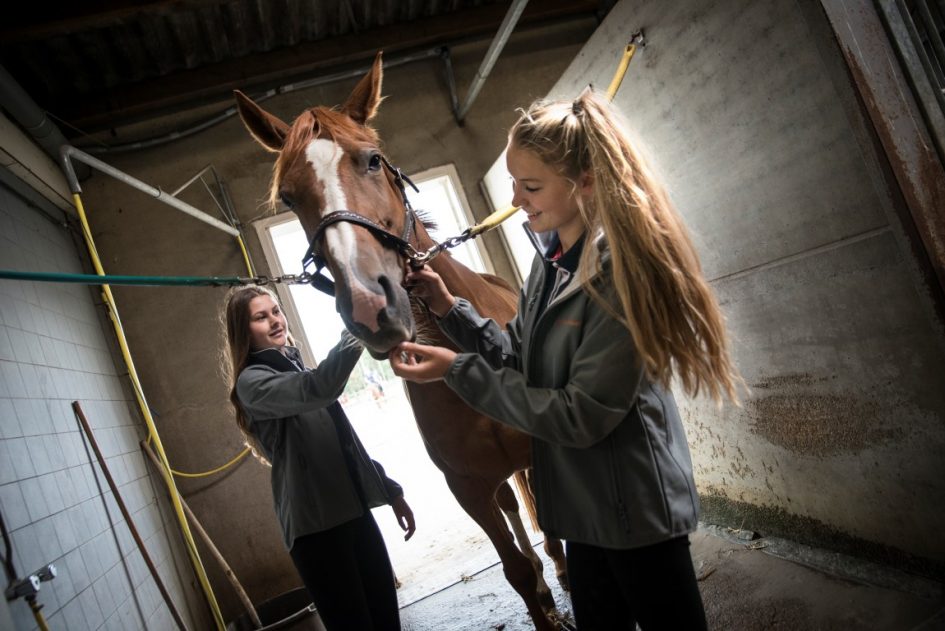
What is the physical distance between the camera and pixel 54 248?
10.4 ft

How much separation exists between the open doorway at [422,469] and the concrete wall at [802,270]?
3.55 ft

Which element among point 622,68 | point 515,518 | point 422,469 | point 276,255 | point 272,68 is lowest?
point 422,469

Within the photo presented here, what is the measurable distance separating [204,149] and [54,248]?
130 cm

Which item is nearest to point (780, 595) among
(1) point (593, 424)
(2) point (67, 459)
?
(1) point (593, 424)

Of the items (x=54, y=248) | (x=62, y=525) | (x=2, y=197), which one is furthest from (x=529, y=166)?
(x=54, y=248)

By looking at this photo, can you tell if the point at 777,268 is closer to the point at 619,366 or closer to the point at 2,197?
the point at 619,366

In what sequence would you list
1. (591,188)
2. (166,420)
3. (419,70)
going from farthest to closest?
(419,70) → (166,420) → (591,188)

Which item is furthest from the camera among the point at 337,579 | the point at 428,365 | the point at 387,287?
the point at 337,579

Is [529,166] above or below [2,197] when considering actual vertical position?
below

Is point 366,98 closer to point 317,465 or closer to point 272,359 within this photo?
point 272,359

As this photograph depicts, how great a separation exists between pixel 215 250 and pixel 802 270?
146 inches

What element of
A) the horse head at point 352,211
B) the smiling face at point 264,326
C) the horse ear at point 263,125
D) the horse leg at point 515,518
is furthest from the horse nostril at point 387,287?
the horse leg at point 515,518

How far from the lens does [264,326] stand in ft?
5.58

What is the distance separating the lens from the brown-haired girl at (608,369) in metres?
0.88
